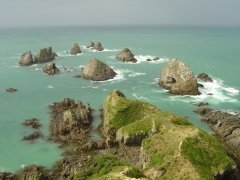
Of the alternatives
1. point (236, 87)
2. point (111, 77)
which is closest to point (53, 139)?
point (111, 77)

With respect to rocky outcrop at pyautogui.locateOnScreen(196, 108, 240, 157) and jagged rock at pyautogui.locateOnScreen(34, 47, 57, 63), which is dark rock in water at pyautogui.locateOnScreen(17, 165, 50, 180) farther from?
jagged rock at pyautogui.locateOnScreen(34, 47, 57, 63)

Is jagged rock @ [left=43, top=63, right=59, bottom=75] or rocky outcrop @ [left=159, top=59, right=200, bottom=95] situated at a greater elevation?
rocky outcrop @ [left=159, top=59, right=200, bottom=95]

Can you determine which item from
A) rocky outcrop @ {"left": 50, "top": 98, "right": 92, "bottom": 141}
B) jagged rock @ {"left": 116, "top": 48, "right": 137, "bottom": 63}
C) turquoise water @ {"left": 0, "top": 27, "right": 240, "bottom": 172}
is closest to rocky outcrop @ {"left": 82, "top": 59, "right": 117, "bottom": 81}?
turquoise water @ {"left": 0, "top": 27, "right": 240, "bottom": 172}

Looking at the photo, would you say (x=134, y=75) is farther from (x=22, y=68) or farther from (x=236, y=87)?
(x=22, y=68)

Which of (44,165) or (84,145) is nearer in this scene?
(44,165)

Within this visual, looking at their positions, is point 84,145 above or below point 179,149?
below

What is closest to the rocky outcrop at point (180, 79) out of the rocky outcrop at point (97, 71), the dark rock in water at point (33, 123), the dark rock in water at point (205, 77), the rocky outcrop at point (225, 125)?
the rocky outcrop at point (225, 125)

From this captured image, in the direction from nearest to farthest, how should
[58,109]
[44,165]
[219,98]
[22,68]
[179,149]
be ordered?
1. [179,149]
2. [44,165]
3. [58,109]
4. [219,98]
5. [22,68]

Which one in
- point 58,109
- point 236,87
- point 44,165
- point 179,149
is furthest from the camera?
point 236,87

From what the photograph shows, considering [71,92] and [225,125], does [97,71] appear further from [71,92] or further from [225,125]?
[225,125]
